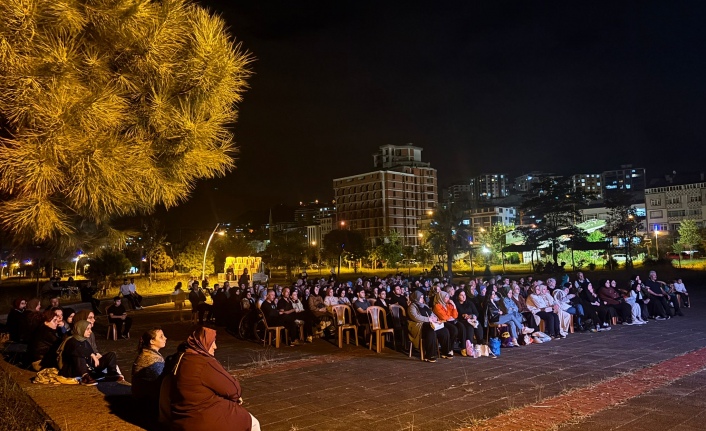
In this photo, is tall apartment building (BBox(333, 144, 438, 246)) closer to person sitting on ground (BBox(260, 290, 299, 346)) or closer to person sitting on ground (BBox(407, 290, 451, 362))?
person sitting on ground (BBox(260, 290, 299, 346))

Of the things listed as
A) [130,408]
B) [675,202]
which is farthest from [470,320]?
[675,202]

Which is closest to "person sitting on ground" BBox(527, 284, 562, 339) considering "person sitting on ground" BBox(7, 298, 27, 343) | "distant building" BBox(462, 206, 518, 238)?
"person sitting on ground" BBox(7, 298, 27, 343)

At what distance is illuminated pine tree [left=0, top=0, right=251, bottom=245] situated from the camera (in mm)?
3629

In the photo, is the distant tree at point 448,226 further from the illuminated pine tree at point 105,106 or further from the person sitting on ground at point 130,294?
the illuminated pine tree at point 105,106

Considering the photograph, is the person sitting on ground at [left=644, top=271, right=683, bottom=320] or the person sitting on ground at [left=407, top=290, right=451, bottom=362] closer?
the person sitting on ground at [left=407, top=290, right=451, bottom=362]

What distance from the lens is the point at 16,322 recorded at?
11023mm

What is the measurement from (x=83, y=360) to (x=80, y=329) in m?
0.44

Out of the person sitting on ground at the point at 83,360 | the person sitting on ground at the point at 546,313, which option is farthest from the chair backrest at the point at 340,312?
the person sitting on ground at the point at 83,360

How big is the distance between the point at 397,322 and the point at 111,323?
7510mm

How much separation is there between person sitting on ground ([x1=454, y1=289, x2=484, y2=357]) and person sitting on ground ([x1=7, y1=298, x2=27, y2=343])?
8.96 m

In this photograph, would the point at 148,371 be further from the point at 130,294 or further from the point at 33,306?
the point at 130,294

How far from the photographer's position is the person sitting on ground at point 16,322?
35.4ft

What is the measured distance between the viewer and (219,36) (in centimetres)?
434

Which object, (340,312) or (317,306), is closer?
(340,312)
